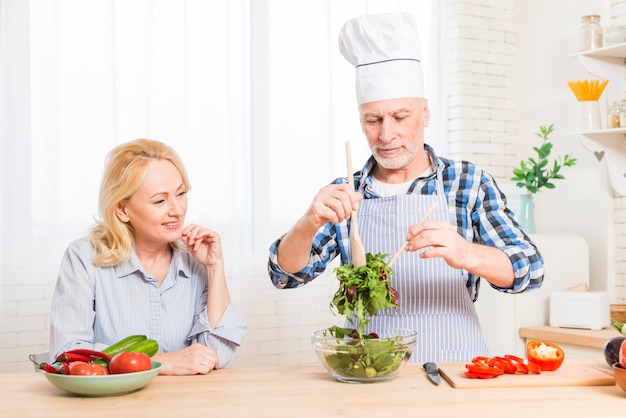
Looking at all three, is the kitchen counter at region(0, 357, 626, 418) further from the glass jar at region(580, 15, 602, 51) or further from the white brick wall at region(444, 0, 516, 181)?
the white brick wall at region(444, 0, 516, 181)

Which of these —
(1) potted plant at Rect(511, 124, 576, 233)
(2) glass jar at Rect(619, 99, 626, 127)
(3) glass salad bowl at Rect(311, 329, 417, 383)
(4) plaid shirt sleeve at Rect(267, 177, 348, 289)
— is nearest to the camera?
(3) glass salad bowl at Rect(311, 329, 417, 383)

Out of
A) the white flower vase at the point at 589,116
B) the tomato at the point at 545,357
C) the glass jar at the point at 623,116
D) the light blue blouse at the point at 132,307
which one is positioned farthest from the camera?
the white flower vase at the point at 589,116

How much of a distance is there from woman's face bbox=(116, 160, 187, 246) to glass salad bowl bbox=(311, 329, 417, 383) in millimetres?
892

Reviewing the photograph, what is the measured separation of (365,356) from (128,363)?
0.63 metres

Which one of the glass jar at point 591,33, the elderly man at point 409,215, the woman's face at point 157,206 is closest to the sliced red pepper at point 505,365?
the elderly man at point 409,215

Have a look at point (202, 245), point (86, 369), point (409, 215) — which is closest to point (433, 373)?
point (409, 215)

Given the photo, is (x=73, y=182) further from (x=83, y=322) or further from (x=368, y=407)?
(x=368, y=407)

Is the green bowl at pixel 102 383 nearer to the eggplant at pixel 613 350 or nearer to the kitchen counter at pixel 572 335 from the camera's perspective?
the eggplant at pixel 613 350

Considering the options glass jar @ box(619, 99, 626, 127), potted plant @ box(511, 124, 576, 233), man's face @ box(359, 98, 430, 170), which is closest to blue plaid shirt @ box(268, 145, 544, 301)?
man's face @ box(359, 98, 430, 170)

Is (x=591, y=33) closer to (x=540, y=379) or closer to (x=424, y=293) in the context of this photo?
(x=424, y=293)

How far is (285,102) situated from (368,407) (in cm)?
304

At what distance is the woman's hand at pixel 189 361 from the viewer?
7.74ft

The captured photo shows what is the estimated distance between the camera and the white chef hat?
2.77m

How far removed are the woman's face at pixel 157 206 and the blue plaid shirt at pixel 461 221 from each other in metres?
0.38
